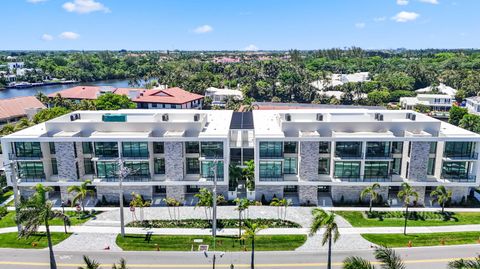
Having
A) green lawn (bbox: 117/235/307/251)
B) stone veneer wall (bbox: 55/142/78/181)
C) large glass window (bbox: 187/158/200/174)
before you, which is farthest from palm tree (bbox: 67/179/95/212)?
large glass window (bbox: 187/158/200/174)

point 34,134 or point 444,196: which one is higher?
point 34,134

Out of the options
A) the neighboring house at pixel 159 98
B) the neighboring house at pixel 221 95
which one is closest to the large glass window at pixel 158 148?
the neighboring house at pixel 159 98

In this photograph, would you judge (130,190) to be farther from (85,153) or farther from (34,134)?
(34,134)

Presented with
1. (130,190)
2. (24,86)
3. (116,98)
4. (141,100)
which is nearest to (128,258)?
(130,190)

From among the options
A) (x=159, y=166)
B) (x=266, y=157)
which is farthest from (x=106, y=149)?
(x=266, y=157)

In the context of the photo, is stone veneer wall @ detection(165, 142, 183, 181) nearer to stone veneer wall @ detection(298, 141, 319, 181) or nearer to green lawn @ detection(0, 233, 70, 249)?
green lawn @ detection(0, 233, 70, 249)

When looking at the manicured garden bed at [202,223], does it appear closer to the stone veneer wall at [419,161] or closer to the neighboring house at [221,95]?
the stone veneer wall at [419,161]
